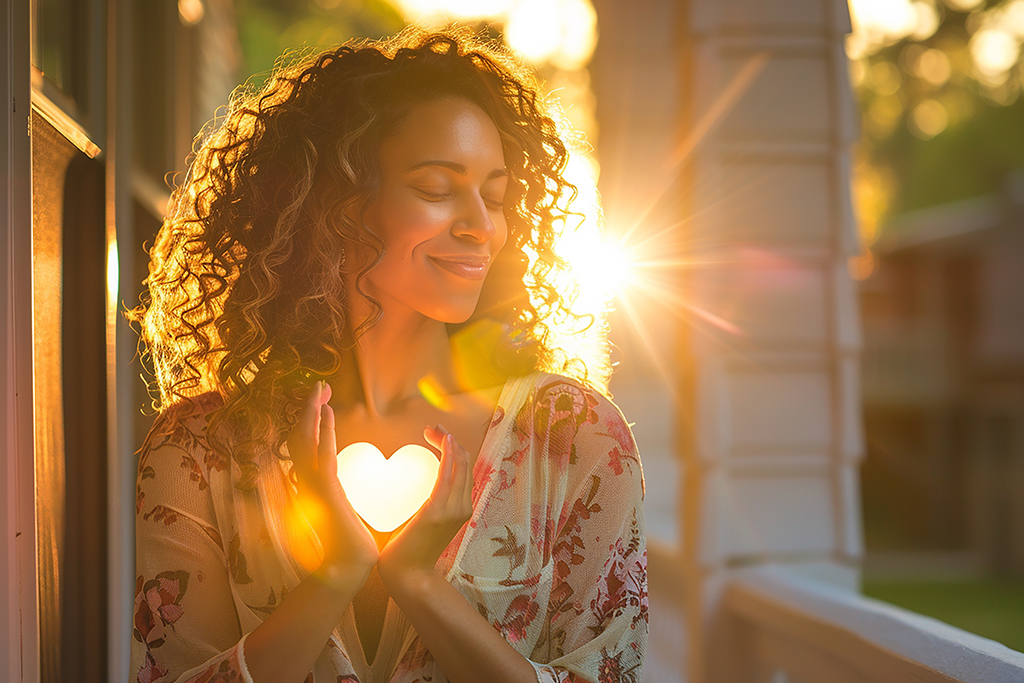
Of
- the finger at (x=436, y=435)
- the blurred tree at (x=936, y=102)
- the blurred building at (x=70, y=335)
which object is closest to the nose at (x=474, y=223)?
the finger at (x=436, y=435)

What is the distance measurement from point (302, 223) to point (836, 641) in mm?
1638

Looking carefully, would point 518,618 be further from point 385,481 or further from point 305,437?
point 305,437

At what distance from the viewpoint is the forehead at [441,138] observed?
4.49ft

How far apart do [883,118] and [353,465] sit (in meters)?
21.8

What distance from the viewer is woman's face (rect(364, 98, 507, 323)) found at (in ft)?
4.45

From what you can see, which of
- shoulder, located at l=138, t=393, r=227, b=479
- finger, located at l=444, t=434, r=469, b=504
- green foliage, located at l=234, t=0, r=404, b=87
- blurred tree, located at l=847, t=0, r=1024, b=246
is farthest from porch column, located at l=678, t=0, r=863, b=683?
blurred tree, located at l=847, t=0, r=1024, b=246

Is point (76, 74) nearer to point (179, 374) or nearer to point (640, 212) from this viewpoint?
point (179, 374)

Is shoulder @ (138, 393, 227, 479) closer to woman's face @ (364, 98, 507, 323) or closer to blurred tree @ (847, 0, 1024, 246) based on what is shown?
woman's face @ (364, 98, 507, 323)

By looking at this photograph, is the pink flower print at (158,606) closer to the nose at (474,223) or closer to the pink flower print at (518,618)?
the pink flower print at (518,618)

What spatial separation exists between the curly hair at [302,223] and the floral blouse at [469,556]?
0.32 ft

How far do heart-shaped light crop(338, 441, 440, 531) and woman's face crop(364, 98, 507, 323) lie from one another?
0.29 metres

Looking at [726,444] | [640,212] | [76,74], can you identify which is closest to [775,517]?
[726,444]

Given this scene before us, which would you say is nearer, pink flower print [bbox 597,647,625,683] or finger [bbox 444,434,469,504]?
finger [bbox 444,434,469,504]

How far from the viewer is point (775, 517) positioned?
281 cm
